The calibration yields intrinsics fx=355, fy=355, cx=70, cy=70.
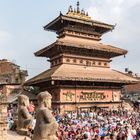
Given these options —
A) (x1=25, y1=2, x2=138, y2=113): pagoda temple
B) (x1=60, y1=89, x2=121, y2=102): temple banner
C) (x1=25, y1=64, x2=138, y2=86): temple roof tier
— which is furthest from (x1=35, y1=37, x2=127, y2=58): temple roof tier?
(x1=60, y1=89, x2=121, y2=102): temple banner

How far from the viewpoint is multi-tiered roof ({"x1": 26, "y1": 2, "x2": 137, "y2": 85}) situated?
1148 inches

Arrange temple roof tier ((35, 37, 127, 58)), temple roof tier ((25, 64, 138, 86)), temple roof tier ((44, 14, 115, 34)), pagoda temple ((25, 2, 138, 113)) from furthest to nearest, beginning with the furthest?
temple roof tier ((44, 14, 115, 34))
temple roof tier ((35, 37, 127, 58))
pagoda temple ((25, 2, 138, 113))
temple roof tier ((25, 64, 138, 86))

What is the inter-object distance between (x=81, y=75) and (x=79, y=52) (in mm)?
3129

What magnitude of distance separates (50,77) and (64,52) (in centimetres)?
418

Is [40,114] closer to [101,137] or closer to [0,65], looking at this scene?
[101,137]

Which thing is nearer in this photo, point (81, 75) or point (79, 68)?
point (81, 75)

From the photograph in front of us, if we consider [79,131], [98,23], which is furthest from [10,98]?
[79,131]

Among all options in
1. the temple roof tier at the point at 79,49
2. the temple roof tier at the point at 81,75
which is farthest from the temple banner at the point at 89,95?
the temple roof tier at the point at 79,49

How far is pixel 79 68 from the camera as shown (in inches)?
1207

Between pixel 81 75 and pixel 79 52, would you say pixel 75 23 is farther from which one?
pixel 81 75

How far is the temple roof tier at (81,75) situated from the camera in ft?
89.5

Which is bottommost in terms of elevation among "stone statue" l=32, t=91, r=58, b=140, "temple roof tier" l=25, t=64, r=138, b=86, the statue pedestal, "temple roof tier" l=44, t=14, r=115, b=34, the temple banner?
the statue pedestal

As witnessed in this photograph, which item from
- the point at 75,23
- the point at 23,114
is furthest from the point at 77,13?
the point at 23,114

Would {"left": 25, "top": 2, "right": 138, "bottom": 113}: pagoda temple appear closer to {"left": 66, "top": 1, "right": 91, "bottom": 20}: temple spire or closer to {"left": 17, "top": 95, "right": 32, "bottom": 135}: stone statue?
{"left": 66, "top": 1, "right": 91, "bottom": 20}: temple spire
